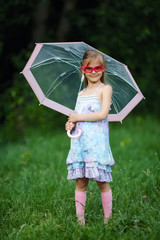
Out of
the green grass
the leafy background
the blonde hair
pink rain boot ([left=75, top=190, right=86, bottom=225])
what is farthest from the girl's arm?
the leafy background

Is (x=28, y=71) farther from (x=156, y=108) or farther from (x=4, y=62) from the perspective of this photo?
(x=156, y=108)

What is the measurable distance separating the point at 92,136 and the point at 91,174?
337 millimetres

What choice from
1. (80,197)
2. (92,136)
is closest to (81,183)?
(80,197)

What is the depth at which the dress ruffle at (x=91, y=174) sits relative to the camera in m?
2.74

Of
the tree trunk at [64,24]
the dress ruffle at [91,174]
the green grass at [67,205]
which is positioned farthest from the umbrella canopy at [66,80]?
the tree trunk at [64,24]

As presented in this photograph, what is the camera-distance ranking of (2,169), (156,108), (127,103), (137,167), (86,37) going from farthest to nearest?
(156,108)
(86,37)
(2,169)
(137,167)
(127,103)

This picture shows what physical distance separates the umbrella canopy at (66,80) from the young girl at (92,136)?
25cm

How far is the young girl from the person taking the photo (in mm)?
2770

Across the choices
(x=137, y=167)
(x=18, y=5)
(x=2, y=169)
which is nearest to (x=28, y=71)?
(x=137, y=167)

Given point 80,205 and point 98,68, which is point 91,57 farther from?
point 80,205

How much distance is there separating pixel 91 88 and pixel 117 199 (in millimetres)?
1286

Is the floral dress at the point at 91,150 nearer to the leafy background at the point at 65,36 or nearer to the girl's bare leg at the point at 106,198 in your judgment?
the girl's bare leg at the point at 106,198

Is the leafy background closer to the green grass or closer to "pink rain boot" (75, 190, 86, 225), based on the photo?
the green grass

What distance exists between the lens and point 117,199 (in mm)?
3389
